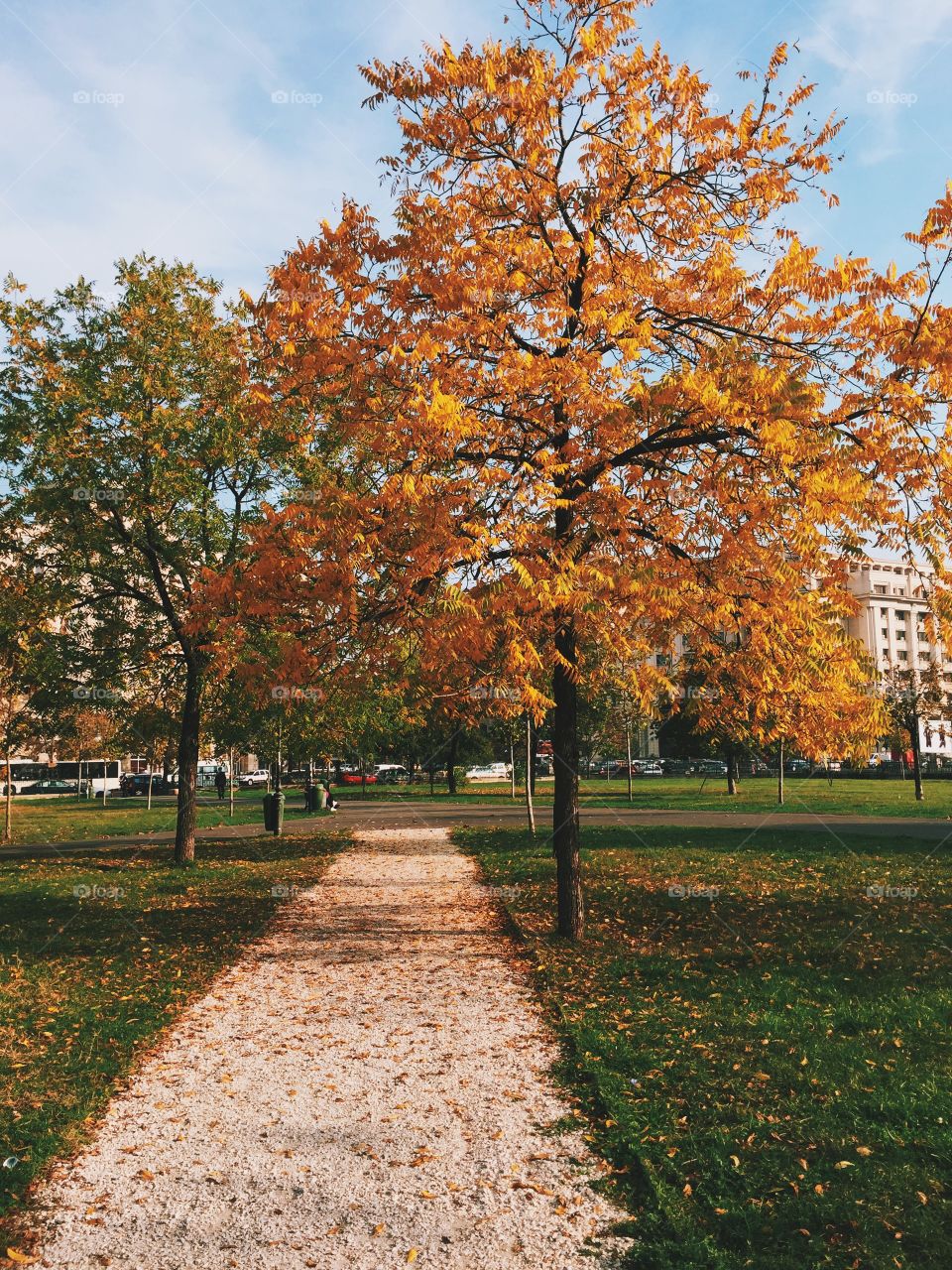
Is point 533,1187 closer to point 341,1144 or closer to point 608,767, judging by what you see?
point 341,1144

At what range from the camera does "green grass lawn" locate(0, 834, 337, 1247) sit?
5.45 m

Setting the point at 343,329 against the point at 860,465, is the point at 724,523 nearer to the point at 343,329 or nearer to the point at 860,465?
the point at 860,465

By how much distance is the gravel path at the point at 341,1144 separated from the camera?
394 centimetres

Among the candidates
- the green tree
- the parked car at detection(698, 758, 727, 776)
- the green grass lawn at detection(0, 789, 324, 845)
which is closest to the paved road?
the green grass lawn at detection(0, 789, 324, 845)

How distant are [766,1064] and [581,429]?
236 inches

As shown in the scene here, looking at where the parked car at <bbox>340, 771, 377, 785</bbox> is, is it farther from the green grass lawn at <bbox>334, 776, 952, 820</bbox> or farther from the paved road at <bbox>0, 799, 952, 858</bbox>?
the paved road at <bbox>0, 799, 952, 858</bbox>

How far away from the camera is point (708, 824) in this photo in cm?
2356

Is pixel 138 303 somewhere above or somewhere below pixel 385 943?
above

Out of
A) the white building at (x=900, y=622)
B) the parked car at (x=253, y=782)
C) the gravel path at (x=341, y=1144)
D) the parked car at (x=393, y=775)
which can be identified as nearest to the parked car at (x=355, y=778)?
the parked car at (x=393, y=775)

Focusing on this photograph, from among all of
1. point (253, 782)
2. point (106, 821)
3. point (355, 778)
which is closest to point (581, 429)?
point (106, 821)

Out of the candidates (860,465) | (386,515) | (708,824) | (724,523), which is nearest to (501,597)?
A: (386,515)

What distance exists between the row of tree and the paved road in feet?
43.7

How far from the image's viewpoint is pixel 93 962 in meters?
9.35

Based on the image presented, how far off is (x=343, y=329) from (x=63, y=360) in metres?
8.76
